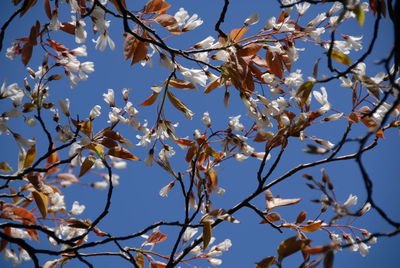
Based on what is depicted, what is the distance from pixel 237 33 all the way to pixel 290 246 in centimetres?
55

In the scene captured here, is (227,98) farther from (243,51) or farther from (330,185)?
(330,185)

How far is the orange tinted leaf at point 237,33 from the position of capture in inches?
43.9

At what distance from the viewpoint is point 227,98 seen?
123 centimetres

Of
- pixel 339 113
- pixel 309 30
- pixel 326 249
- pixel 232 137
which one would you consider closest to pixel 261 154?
pixel 232 137

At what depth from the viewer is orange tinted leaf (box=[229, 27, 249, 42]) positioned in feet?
3.66

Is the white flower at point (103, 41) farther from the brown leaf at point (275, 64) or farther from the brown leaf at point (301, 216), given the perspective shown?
the brown leaf at point (301, 216)

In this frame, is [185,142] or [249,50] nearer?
[249,50]

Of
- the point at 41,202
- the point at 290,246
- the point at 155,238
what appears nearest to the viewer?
the point at 290,246

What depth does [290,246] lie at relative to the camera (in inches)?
38.0

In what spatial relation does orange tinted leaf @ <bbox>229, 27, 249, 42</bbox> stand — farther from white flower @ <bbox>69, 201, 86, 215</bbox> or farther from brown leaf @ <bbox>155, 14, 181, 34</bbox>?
white flower @ <bbox>69, 201, 86, 215</bbox>

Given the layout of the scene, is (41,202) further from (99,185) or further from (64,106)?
(64,106)

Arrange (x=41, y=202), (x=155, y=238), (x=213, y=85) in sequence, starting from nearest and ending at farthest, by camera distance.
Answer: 1. (x=41, y=202)
2. (x=213, y=85)
3. (x=155, y=238)

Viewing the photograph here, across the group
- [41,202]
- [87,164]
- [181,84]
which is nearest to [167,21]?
[181,84]

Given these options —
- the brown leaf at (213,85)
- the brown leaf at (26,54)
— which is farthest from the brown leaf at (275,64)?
the brown leaf at (26,54)
